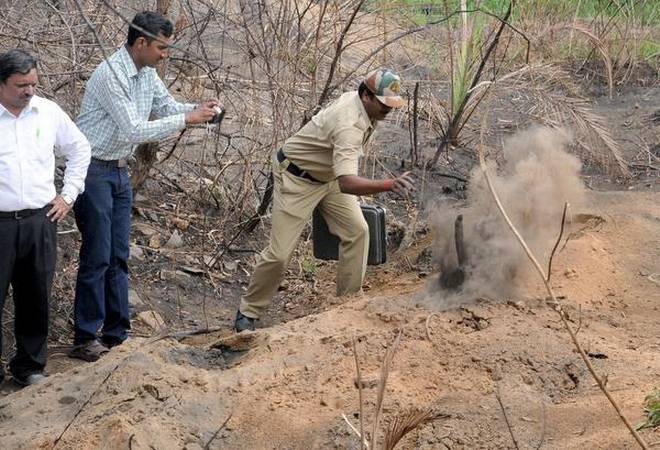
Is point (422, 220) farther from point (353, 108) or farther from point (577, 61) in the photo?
point (577, 61)

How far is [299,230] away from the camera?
7.02 metres

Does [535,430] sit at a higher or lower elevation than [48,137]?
lower

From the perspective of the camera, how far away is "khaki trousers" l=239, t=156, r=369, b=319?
6941 mm

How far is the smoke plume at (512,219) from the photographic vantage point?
6184 millimetres

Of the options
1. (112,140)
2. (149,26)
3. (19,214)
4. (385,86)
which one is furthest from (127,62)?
(385,86)

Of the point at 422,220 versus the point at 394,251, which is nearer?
the point at 394,251

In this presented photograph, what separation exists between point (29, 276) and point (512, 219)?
2865 mm

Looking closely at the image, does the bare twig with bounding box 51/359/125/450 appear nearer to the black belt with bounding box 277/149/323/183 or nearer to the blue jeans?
the blue jeans

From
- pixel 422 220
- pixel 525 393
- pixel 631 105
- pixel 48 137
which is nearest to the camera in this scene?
pixel 525 393

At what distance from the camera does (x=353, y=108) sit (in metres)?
6.49

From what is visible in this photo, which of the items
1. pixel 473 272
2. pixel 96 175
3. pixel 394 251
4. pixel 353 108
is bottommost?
pixel 394 251

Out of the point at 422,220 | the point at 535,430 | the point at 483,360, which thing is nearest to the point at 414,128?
the point at 422,220

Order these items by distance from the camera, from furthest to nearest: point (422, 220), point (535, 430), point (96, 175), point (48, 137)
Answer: point (422, 220), point (96, 175), point (48, 137), point (535, 430)

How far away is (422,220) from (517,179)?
10.2 feet
